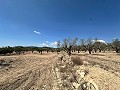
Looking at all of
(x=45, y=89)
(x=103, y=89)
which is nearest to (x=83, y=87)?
(x=103, y=89)

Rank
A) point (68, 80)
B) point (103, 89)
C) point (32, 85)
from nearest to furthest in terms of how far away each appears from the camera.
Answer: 1. point (103, 89)
2. point (32, 85)
3. point (68, 80)

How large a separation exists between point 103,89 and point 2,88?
15.7 m

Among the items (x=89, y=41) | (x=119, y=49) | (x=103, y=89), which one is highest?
(x=89, y=41)

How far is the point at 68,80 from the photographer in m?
24.8

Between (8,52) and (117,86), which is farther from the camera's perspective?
(8,52)

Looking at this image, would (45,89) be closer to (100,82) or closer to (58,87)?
(58,87)

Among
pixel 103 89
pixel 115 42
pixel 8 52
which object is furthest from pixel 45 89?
pixel 8 52

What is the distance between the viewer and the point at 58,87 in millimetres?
21391

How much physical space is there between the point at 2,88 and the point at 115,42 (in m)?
76.6

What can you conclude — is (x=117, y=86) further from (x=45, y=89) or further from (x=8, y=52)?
(x=8, y=52)

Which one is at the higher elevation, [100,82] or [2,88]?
[100,82]

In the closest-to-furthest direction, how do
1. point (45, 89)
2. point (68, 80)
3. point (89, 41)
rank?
point (45, 89) → point (68, 80) → point (89, 41)

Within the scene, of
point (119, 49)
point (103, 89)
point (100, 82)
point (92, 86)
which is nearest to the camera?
point (103, 89)

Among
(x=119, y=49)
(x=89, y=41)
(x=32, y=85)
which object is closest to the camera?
(x=32, y=85)
